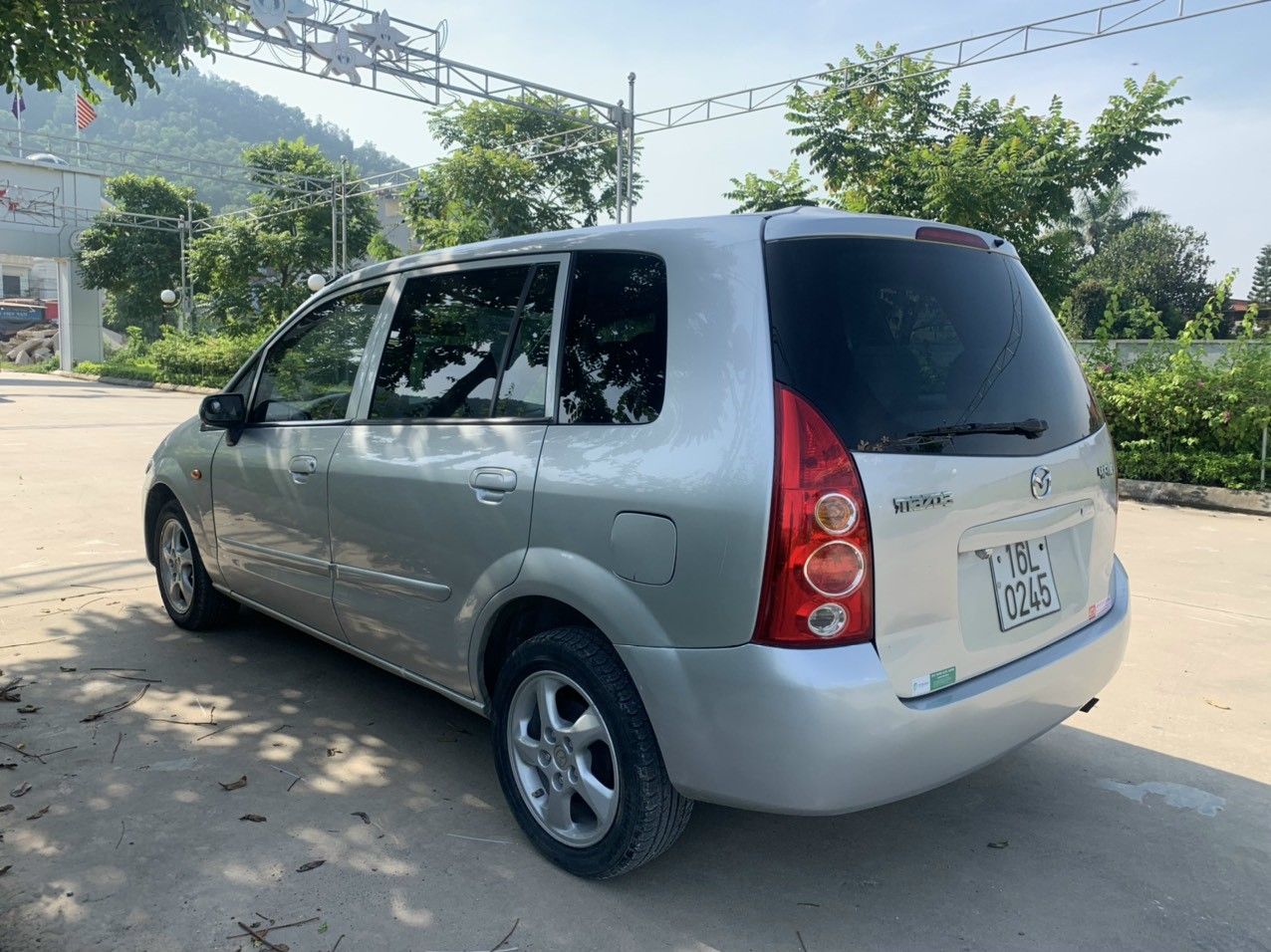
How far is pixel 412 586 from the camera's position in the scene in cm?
309

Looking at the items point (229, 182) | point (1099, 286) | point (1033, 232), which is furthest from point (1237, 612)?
point (1099, 286)

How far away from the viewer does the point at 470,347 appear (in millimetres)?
3107

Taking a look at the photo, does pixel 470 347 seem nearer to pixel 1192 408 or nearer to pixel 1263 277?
pixel 1192 408

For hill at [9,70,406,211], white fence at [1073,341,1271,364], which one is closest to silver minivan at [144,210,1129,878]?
white fence at [1073,341,1271,364]

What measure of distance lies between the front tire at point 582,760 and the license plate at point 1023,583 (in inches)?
38.0

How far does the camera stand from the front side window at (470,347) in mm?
2857

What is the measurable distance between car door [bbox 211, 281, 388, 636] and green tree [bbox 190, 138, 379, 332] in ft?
108

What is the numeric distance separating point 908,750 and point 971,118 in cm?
1835

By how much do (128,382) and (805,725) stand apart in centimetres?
3900

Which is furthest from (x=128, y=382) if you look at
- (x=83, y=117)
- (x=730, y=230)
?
(x=730, y=230)

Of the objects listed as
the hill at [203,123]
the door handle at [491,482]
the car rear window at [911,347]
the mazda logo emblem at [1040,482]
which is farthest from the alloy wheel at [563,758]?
the hill at [203,123]

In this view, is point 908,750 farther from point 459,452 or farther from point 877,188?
point 877,188

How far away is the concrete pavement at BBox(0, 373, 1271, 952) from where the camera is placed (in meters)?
2.43

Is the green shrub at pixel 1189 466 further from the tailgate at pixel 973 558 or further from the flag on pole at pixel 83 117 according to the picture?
the flag on pole at pixel 83 117
